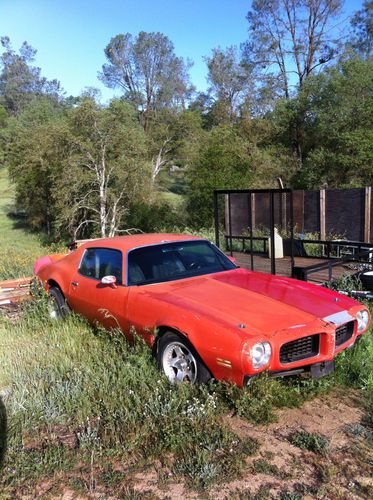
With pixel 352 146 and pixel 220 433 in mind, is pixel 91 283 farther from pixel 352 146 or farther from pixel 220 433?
pixel 352 146

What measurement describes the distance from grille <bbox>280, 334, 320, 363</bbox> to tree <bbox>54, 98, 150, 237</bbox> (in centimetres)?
2260

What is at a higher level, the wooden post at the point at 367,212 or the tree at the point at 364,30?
the tree at the point at 364,30

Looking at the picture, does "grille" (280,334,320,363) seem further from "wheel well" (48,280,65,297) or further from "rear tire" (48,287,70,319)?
"wheel well" (48,280,65,297)

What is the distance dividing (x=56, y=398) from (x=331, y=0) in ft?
138

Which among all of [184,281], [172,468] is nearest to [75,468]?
[172,468]

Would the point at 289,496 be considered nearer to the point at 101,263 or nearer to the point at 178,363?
the point at 178,363

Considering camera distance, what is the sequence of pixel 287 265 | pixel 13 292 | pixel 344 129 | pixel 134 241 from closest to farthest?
pixel 134 241
pixel 13 292
pixel 287 265
pixel 344 129

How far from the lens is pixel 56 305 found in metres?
6.38

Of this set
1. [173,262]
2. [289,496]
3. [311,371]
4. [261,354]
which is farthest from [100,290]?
[289,496]

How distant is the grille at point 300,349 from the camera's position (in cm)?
375

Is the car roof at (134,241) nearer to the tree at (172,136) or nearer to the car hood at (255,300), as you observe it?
the car hood at (255,300)

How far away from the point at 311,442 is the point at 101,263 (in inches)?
130

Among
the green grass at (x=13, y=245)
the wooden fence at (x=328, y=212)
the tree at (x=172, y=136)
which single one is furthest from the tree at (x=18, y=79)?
the wooden fence at (x=328, y=212)

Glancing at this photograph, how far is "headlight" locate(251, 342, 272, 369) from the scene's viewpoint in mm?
3516
